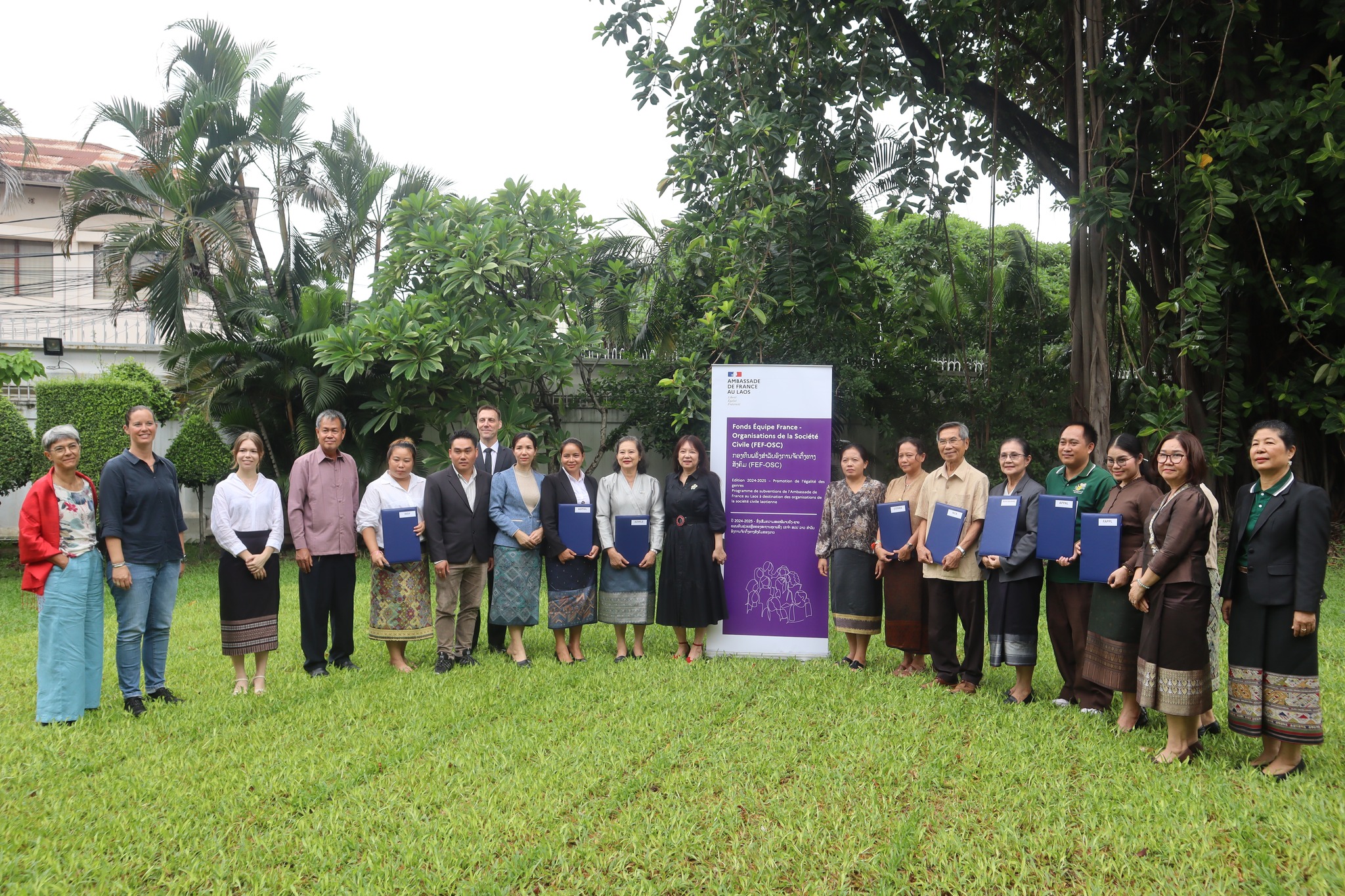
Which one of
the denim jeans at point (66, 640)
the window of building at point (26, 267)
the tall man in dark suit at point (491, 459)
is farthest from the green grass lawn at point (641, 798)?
the window of building at point (26, 267)

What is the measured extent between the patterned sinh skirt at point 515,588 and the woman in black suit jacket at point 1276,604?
374 cm

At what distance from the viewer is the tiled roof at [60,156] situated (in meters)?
16.9

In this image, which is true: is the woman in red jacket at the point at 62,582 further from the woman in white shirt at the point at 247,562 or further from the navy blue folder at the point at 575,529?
the navy blue folder at the point at 575,529

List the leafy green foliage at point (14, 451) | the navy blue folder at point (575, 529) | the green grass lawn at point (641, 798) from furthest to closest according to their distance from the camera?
the leafy green foliage at point (14, 451), the navy blue folder at point (575, 529), the green grass lawn at point (641, 798)

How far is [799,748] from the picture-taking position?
12.9 feet

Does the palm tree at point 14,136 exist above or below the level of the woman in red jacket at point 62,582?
above

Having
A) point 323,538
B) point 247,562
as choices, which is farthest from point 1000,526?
point 247,562

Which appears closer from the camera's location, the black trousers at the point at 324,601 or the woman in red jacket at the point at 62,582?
the woman in red jacket at the point at 62,582

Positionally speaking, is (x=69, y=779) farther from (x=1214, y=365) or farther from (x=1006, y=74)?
(x=1006, y=74)

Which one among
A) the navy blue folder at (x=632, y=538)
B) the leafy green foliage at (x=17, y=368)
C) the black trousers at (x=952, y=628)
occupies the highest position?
the leafy green foliage at (x=17, y=368)

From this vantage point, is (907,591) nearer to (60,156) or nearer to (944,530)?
(944,530)

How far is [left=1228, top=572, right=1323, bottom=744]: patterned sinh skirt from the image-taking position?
3371mm

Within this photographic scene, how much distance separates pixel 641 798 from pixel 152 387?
10189 mm

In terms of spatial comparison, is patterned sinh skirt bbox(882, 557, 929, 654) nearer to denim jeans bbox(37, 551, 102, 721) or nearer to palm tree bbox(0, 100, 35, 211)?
denim jeans bbox(37, 551, 102, 721)
